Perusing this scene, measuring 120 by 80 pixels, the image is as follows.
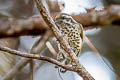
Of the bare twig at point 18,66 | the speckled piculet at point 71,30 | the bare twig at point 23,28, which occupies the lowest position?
the bare twig at point 18,66

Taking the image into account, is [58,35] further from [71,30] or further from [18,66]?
[18,66]

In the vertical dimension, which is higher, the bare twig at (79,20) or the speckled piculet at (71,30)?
the speckled piculet at (71,30)

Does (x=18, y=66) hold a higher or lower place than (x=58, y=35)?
lower

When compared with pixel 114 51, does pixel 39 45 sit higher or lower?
higher

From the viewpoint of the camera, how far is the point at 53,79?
0.99m

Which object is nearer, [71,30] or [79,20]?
[71,30]

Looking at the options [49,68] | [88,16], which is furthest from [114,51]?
[88,16]

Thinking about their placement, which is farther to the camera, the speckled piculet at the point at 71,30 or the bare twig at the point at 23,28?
the bare twig at the point at 23,28

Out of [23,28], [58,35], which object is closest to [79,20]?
[23,28]

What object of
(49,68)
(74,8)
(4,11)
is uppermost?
(74,8)

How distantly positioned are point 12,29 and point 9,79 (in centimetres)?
11

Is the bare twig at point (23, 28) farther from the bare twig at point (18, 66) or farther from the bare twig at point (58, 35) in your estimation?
the bare twig at point (58, 35)

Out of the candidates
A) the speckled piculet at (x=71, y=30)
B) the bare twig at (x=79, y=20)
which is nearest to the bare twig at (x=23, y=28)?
the bare twig at (x=79, y=20)

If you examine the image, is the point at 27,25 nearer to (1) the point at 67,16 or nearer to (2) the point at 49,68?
(1) the point at 67,16
